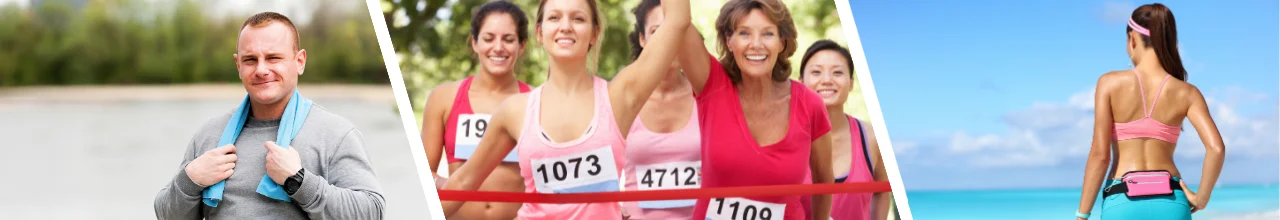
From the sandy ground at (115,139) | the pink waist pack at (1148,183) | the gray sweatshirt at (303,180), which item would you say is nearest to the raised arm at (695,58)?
the gray sweatshirt at (303,180)

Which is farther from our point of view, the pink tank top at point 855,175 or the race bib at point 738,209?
the pink tank top at point 855,175

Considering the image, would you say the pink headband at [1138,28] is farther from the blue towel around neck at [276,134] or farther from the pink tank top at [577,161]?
the blue towel around neck at [276,134]

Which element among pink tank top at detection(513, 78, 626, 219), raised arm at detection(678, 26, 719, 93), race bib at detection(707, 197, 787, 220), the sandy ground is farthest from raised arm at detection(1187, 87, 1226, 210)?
the sandy ground

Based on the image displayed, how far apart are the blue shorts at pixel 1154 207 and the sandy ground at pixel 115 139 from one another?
4.33 m

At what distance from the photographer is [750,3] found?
2949 millimetres

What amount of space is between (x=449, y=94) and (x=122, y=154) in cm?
571

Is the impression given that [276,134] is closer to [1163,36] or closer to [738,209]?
[738,209]

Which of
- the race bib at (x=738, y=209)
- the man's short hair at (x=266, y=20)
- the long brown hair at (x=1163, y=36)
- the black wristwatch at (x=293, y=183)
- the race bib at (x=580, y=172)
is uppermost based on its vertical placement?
the long brown hair at (x=1163, y=36)

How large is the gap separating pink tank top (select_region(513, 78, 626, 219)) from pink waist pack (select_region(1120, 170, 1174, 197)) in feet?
4.88

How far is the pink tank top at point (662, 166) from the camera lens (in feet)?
9.64

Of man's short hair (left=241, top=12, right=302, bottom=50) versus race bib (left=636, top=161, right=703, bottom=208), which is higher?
man's short hair (left=241, top=12, right=302, bottom=50)

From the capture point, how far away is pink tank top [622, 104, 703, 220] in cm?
294

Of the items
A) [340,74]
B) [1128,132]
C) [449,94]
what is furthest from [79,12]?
[1128,132]

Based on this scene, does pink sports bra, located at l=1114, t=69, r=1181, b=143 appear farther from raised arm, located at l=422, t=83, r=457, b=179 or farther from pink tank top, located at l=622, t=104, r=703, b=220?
raised arm, located at l=422, t=83, r=457, b=179
